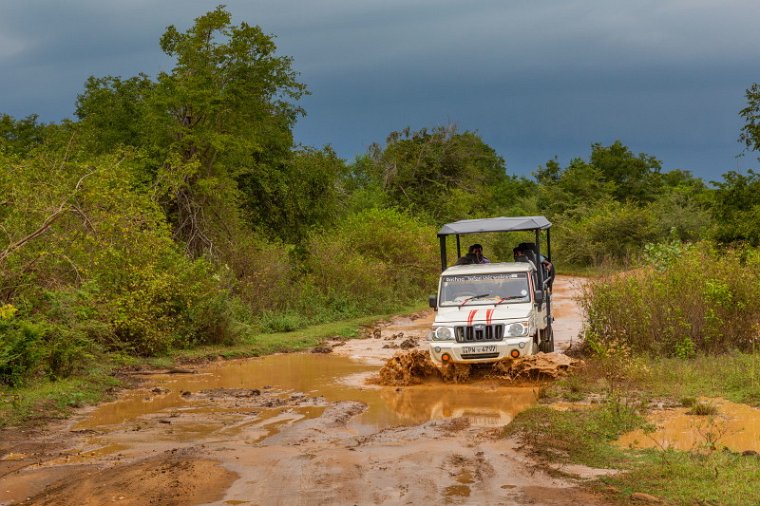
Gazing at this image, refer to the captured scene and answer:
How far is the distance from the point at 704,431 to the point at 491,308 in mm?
5415

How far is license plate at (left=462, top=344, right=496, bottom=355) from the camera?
48.6 feet

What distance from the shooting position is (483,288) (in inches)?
637

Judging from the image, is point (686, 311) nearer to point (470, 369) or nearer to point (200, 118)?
point (470, 369)

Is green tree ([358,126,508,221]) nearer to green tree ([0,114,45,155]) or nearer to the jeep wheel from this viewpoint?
green tree ([0,114,45,155])

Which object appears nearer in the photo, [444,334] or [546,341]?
[444,334]

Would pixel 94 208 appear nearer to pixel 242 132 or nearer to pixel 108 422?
pixel 108 422

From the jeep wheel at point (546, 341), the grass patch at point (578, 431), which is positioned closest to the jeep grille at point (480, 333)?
the jeep wheel at point (546, 341)

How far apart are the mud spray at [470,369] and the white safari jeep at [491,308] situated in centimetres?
18

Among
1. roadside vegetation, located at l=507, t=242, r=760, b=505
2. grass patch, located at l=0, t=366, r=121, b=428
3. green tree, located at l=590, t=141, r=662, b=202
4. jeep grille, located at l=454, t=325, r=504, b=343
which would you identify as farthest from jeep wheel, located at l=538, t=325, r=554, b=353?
green tree, located at l=590, t=141, r=662, b=202

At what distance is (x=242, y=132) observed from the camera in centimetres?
2742

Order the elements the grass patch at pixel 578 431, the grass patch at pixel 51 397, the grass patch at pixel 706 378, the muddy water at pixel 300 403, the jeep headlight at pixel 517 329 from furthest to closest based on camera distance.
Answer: the jeep headlight at pixel 517 329
the grass patch at pixel 706 378
the muddy water at pixel 300 403
the grass patch at pixel 51 397
the grass patch at pixel 578 431

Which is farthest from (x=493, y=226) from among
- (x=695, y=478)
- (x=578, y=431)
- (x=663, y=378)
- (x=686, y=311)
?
(x=695, y=478)

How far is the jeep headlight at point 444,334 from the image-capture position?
49.5 ft

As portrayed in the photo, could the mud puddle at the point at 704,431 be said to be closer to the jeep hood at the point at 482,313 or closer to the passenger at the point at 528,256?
the jeep hood at the point at 482,313
